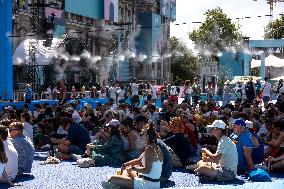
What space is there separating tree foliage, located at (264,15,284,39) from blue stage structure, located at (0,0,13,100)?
3020 inches

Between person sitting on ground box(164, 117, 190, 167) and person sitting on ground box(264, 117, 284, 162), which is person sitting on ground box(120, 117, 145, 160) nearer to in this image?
person sitting on ground box(164, 117, 190, 167)

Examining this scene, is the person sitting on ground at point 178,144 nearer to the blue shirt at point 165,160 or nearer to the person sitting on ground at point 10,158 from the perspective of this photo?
the blue shirt at point 165,160

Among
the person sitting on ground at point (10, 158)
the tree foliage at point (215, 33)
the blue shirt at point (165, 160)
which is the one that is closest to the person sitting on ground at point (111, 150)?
the person sitting on ground at point (10, 158)

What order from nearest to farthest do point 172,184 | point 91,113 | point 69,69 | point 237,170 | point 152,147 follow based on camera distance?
point 152,147, point 172,184, point 237,170, point 91,113, point 69,69

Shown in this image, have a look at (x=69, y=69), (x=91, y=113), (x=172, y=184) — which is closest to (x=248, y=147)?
(x=172, y=184)

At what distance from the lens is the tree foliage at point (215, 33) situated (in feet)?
292

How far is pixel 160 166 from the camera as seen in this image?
8.23 meters

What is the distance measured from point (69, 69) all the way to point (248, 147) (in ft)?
106

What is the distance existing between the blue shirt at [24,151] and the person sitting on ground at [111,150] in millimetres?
1779

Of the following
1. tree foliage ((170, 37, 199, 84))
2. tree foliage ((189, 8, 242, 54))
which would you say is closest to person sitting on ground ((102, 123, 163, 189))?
tree foliage ((170, 37, 199, 84))

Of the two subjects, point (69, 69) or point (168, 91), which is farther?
point (69, 69)

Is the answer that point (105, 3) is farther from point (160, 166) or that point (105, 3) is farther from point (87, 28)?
point (160, 166)

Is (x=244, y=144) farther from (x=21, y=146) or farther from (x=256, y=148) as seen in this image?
(x=21, y=146)

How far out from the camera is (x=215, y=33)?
88875 millimetres
